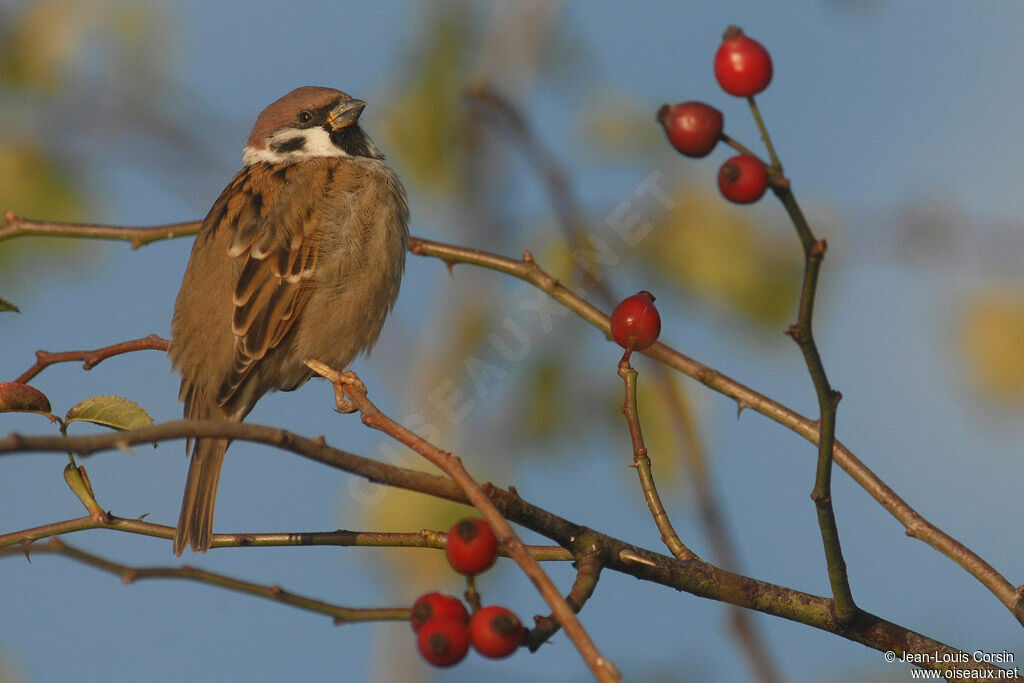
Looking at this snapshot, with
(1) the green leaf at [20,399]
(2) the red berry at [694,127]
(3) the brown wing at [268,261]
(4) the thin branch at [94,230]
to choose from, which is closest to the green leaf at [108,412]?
(1) the green leaf at [20,399]

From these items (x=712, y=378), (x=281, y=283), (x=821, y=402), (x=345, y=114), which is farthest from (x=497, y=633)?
(x=345, y=114)

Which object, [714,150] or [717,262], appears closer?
[714,150]

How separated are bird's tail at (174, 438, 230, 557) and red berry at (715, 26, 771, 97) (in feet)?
4.93

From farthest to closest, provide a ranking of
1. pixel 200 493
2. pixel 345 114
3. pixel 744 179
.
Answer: pixel 345 114 < pixel 200 493 < pixel 744 179

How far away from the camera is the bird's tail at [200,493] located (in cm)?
237

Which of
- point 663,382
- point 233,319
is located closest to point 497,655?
point 663,382

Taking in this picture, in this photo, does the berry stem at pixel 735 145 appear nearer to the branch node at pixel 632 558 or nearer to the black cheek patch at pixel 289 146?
the branch node at pixel 632 558

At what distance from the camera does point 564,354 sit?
12.2ft

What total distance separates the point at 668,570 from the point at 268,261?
207cm

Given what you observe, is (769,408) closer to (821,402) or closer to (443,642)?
(821,402)

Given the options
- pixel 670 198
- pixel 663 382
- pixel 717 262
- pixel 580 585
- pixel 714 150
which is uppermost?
pixel 670 198

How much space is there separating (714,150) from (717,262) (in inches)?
82.1

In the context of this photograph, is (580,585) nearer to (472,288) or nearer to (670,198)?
Answer: (670,198)

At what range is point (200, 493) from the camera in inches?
113
